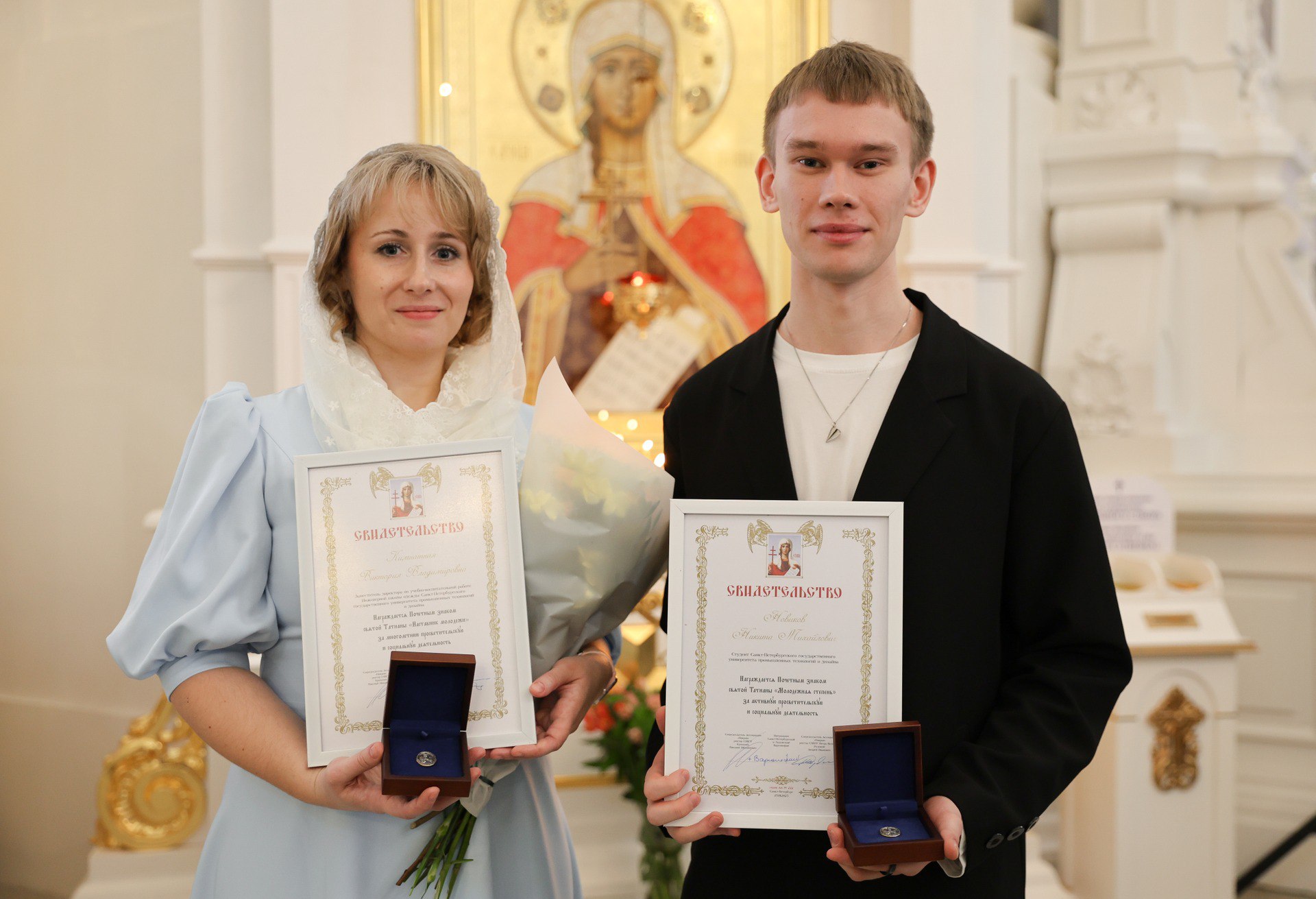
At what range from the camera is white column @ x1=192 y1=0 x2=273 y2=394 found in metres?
3.38

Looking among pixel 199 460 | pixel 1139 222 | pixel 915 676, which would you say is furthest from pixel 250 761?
pixel 1139 222

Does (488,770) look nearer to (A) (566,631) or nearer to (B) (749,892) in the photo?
(A) (566,631)

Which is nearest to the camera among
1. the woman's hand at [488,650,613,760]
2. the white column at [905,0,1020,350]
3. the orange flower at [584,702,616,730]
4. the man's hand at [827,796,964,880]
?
the man's hand at [827,796,964,880]

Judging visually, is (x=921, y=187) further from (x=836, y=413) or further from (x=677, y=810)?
(x=677, y=810)

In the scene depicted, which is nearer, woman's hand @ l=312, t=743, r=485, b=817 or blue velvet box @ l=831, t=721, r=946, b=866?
blue velvet box @ l=831, t=721, r=946, b=866

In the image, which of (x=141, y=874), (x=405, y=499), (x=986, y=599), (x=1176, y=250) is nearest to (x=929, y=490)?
(x=986, y=599)

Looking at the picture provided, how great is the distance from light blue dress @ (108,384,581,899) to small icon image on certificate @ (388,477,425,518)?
0.66 feet

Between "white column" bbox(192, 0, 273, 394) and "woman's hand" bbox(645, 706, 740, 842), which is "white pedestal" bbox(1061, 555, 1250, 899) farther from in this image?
"white column" bbox(192, 0, 273, 394)

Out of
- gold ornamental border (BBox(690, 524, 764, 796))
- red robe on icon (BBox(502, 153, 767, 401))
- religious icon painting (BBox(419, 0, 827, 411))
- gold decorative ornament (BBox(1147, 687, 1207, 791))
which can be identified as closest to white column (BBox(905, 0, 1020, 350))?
religious icon painting (BBox(419, 0, 827, 411))

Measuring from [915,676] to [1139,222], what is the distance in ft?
11.5

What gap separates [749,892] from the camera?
150 cm

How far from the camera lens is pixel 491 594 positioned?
146cm

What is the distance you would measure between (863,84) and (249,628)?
46.1 inches
